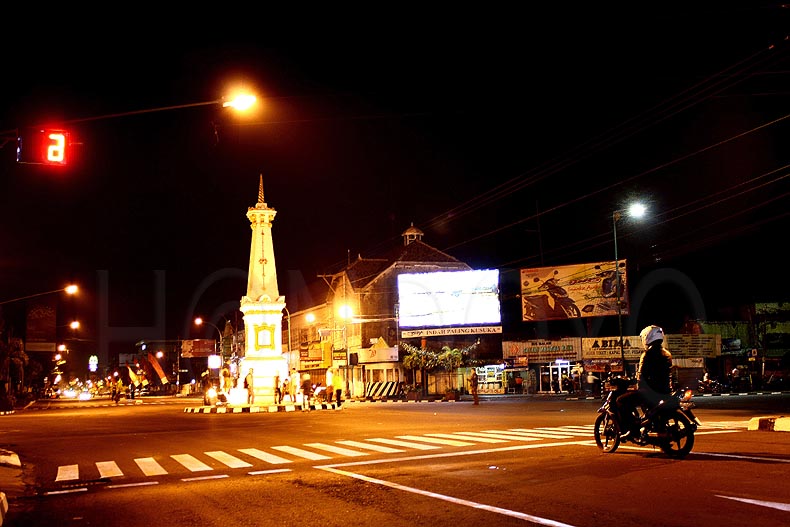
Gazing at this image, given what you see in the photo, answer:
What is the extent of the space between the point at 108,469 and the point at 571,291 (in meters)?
39.3

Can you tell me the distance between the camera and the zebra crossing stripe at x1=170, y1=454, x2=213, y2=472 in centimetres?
1151

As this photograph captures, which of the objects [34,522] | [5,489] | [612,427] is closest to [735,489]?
[612,427]

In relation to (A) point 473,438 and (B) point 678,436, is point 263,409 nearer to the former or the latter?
(A) point 473,438

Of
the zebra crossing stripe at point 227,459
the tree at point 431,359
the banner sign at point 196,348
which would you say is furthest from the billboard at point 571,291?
the banner sign at point 196,348

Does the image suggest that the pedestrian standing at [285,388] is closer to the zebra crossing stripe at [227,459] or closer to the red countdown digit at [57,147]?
the zebra crossing stripe at [227,459]

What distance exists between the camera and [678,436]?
Result: 34.2 ft

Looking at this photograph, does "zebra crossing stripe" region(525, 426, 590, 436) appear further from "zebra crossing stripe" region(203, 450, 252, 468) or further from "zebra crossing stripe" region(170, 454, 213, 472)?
"zebra crossing stripe" region(170, 454, 213, 472)

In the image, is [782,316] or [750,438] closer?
[750,438]

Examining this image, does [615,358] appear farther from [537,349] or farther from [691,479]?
[691,479]

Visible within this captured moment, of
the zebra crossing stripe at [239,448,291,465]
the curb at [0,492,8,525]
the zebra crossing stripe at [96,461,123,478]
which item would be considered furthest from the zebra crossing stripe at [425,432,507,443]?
Result: the curb at [0,492,8,525]

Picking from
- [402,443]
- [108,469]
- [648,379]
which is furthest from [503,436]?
[108,469]

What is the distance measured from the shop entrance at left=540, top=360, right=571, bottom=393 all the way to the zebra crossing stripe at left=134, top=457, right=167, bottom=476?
3992 cm

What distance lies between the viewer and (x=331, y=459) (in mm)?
12086

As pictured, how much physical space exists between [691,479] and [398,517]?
12.7 feet
